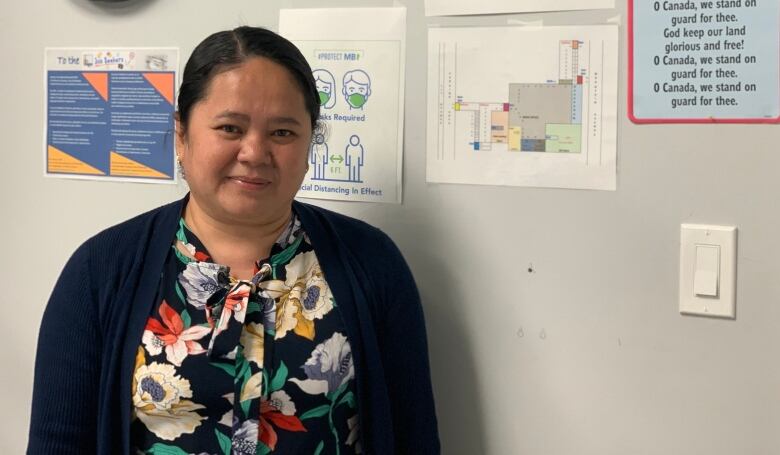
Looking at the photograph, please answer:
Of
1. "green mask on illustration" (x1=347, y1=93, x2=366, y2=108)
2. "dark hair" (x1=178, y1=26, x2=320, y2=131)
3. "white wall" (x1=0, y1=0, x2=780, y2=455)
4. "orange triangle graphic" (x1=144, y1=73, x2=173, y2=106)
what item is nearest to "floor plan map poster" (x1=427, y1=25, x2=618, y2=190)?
"white wall" (x1=0, y1=0, x2=780, y2=455)

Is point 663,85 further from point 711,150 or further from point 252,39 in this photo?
point 252,39

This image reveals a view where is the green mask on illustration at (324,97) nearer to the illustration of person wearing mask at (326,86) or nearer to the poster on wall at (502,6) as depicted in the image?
the illustration of person wearing mask at (326,86)

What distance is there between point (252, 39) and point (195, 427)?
1.88 feet

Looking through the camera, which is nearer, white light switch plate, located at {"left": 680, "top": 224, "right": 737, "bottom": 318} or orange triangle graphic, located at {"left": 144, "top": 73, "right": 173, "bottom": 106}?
white light switch plate, located at {"left": 680, "top": 224, "right": 737, "bottom": 318}

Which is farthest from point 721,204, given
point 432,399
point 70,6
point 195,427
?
point 70,6

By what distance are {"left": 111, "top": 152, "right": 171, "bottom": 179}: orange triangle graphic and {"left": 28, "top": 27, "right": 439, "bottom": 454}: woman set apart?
0.30m

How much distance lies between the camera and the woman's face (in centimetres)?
116

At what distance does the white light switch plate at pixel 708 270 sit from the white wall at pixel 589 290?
15 millimetres

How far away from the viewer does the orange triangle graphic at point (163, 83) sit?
1529 mm

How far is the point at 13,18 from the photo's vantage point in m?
1.63

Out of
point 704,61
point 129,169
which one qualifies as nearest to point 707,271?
point 704,61

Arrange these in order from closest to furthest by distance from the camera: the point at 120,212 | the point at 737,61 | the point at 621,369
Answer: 1. the point at 737,61
2. the point at 621,369
3. the point at 120,212

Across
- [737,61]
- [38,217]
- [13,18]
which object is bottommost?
[38,217]

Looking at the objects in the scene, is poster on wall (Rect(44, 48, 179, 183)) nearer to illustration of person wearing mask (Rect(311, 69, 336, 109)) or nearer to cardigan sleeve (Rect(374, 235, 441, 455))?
illustration of person wearing mask (Rect(311, 69, 336, 109))
